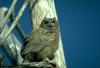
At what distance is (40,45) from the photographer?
2455 mm

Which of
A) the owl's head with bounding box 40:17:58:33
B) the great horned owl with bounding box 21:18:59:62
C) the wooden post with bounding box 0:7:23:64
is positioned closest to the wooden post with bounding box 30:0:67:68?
the owl's head with bounding box 40:17:58:33

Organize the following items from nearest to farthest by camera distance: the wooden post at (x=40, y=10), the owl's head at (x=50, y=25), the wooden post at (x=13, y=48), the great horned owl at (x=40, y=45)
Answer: the great horned owl at (x=40, y=45), the owl's head at (x=50, y=25), the wooden post at (x=40, y=10), the wooden post at (x=13, y=48)

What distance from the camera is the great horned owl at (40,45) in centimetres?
240

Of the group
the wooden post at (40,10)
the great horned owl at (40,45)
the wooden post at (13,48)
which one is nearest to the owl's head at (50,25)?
the great horned owl at (40,45)

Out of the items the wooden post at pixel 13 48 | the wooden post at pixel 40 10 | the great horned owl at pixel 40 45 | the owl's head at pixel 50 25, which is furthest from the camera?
the wooden post at pixel 13 48

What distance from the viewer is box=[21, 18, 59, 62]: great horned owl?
7.89 feet

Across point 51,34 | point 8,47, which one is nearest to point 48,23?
point 51,34

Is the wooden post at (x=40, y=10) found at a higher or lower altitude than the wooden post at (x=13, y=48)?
higher

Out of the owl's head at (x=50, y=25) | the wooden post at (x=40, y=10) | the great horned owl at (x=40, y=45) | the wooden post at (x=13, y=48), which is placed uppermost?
the wooden post at (x=40, y=10)

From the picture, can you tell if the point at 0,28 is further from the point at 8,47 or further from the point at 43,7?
the point at 8,47

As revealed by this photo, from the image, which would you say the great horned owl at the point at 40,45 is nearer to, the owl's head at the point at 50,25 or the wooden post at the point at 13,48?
the owl's head at the point at 50,25

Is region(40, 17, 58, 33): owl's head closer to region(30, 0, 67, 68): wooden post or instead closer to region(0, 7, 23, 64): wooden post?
region(30, 0, 67, 68): wooden post

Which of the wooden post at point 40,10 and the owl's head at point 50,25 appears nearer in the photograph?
the owl's head at point 50,25

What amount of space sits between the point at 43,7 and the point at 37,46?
90cm
